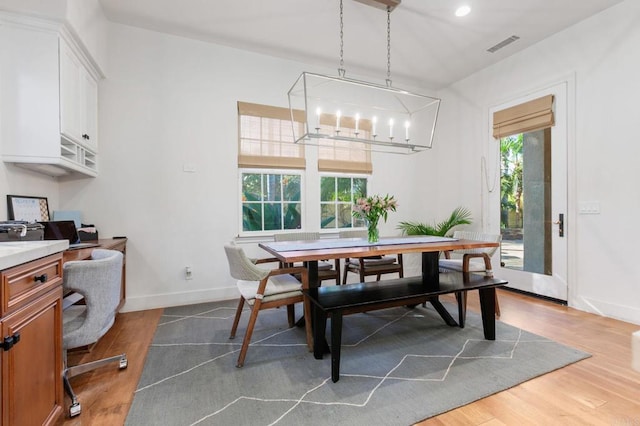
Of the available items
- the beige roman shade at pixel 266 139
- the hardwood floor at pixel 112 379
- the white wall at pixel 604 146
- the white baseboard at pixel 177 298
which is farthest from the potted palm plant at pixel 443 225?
the hardwood floor at pixel 112 379

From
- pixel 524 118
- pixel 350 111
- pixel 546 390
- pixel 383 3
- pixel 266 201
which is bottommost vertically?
pixel 546 390

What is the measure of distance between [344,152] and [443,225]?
1.85m

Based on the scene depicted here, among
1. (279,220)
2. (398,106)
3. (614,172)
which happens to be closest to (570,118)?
(614,172)

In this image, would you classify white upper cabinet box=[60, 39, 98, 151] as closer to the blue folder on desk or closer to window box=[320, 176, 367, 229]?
the blue folder on desk

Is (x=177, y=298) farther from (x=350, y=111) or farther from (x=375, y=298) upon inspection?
(x=350, y=111)

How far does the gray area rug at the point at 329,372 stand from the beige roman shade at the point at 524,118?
2.54 m

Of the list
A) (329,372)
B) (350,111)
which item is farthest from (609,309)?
(350,111)

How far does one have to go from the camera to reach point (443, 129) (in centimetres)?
507

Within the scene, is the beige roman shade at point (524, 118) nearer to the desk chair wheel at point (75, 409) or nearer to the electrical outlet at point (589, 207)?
the electrical outlet at point (589, 207)

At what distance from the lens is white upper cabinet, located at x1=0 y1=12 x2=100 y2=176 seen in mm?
2199

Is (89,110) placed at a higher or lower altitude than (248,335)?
higher

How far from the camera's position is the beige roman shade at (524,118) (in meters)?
3.59

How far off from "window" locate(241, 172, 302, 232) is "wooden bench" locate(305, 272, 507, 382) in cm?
181

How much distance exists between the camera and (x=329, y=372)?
203 centimetres
